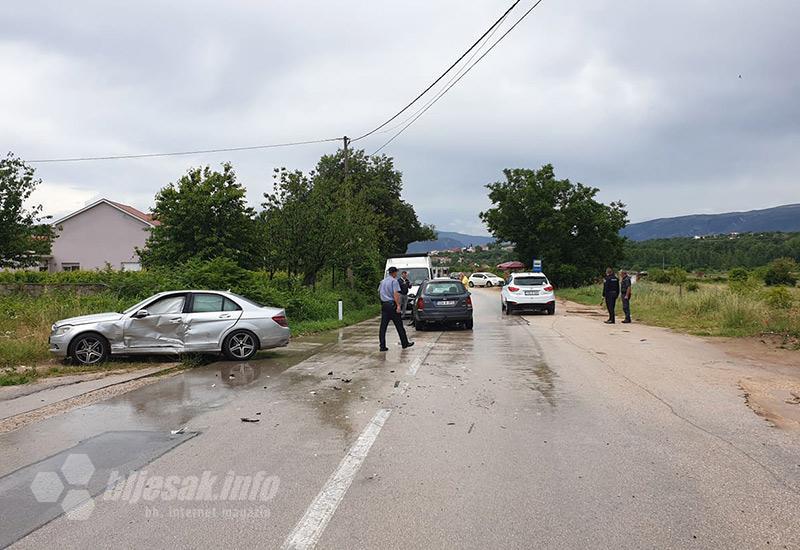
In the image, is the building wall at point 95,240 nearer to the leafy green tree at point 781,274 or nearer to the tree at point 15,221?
the tree at point 15,221

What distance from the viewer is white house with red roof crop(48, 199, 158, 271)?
3956 centimetres

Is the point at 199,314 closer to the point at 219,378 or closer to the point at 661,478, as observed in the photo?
the point at 219,378

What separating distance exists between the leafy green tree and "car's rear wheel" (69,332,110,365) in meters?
30.7

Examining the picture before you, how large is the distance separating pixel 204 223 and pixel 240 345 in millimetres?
11578

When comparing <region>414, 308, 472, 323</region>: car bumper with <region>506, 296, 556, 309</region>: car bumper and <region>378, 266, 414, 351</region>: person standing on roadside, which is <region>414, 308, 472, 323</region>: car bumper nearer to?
<region>378, 266, 414, 351</region>: person standing on roadside

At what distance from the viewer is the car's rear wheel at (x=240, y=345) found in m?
11.4

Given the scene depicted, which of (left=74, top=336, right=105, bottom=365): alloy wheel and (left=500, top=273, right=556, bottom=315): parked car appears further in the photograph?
(left=500, top=273, right=556, bottom=315): parked car

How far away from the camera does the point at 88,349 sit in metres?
10.6

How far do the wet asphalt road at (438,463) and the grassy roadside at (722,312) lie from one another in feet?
25.9

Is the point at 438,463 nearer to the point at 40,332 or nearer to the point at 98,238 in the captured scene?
the point at 40,332

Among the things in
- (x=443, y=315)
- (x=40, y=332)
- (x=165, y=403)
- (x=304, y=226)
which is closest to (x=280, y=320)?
(x=165, y=403)

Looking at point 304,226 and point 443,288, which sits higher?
point 304,226

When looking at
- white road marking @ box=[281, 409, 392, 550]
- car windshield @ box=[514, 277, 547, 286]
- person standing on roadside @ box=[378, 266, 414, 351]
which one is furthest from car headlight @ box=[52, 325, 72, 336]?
car windshield @ box=[514, 277, 547, 286]

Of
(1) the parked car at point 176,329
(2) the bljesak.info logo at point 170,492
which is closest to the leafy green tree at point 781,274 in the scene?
(1) the parked car at point 176,329
